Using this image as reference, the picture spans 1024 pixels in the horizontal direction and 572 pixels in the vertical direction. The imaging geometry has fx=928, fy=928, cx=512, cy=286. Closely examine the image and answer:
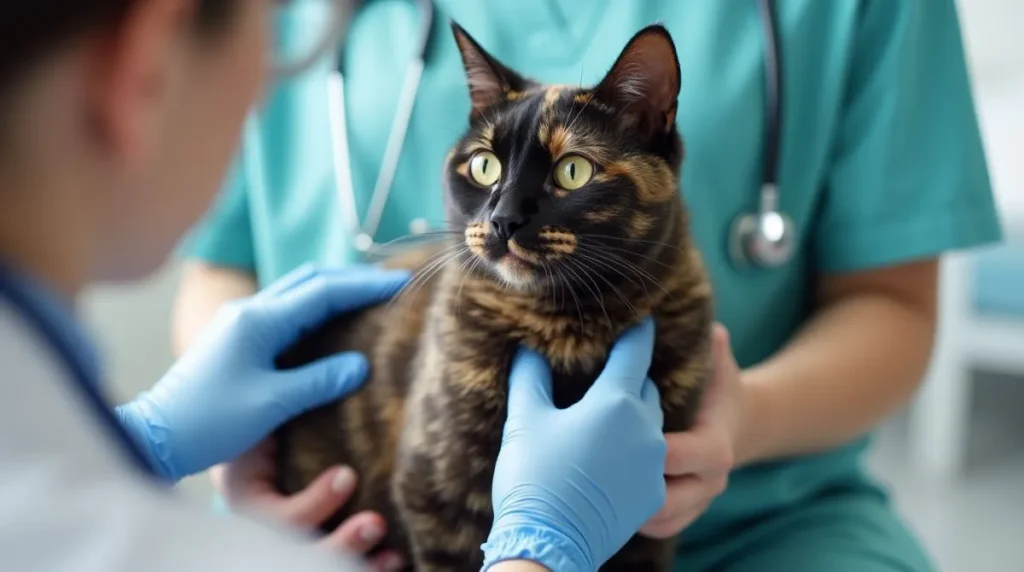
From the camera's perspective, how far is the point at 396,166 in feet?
2.92

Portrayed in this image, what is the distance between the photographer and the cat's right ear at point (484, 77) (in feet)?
2.24

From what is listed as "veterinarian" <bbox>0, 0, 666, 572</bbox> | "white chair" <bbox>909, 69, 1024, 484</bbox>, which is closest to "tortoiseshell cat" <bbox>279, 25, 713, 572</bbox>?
"veterinarian" <bbox>0, 0, 666, 572</bbox>

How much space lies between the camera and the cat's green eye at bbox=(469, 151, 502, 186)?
67 cm

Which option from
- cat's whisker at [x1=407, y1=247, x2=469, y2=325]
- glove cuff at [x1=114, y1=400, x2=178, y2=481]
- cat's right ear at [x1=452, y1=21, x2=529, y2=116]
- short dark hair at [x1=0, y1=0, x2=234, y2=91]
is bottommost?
glove cuff at [x1=114, y1=400, x2=178, y2=481]

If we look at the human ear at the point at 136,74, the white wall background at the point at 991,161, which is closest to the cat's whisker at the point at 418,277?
the human ear at the point at 136,74

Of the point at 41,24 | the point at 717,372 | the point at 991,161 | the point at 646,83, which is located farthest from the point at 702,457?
the point at 991,161

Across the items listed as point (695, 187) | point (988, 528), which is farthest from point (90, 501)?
point (988, 528)

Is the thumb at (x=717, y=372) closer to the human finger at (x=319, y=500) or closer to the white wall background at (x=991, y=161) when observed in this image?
the human finger at (x=319, y=500)

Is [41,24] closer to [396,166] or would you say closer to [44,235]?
[44,235]

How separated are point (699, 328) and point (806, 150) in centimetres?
25

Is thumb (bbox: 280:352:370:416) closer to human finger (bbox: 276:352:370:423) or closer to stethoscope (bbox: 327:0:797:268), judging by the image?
human finger (bbox: 276:352:370:423)

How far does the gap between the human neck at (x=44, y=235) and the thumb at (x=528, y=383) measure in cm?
33

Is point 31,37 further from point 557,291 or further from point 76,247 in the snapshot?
point 557,291

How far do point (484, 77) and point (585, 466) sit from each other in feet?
0.97
